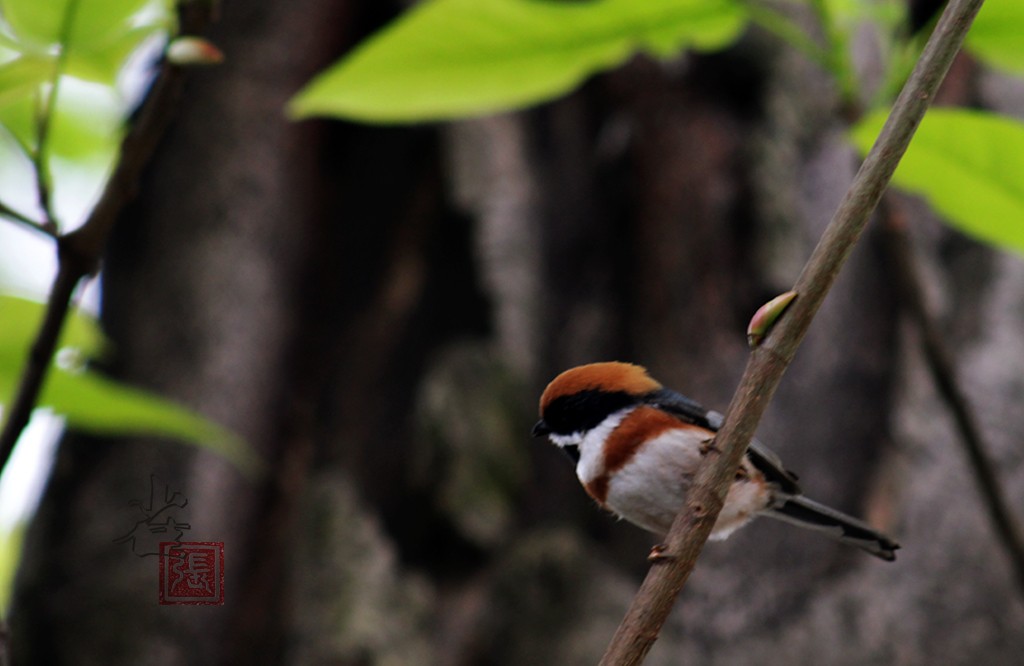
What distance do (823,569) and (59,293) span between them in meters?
2.16

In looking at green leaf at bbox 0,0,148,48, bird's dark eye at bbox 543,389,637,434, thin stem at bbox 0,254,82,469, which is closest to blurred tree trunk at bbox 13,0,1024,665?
bird's dark eye at bbox 543,389,637,434

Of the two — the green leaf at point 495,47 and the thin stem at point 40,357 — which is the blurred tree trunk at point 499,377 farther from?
the thin stem at point 40,357

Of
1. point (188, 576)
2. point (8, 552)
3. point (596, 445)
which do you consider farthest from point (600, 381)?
point (8, 552)

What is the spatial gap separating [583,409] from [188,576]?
1.83 feet

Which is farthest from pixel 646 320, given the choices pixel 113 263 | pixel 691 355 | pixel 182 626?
pixel 113 263

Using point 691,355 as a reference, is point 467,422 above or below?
below

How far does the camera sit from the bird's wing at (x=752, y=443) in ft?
3.89

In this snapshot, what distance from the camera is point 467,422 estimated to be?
284 cm

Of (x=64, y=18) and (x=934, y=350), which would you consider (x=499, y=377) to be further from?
(x=64, y=18)

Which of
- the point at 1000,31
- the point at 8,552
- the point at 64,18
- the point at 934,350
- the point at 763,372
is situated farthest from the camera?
the point at 8,552

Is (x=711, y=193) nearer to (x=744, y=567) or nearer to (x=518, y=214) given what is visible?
(x=518, y=214)

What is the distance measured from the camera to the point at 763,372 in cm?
77

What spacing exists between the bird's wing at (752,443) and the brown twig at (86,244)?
70 centimetres

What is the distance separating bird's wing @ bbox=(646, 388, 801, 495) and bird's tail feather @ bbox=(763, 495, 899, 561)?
0.08ft
